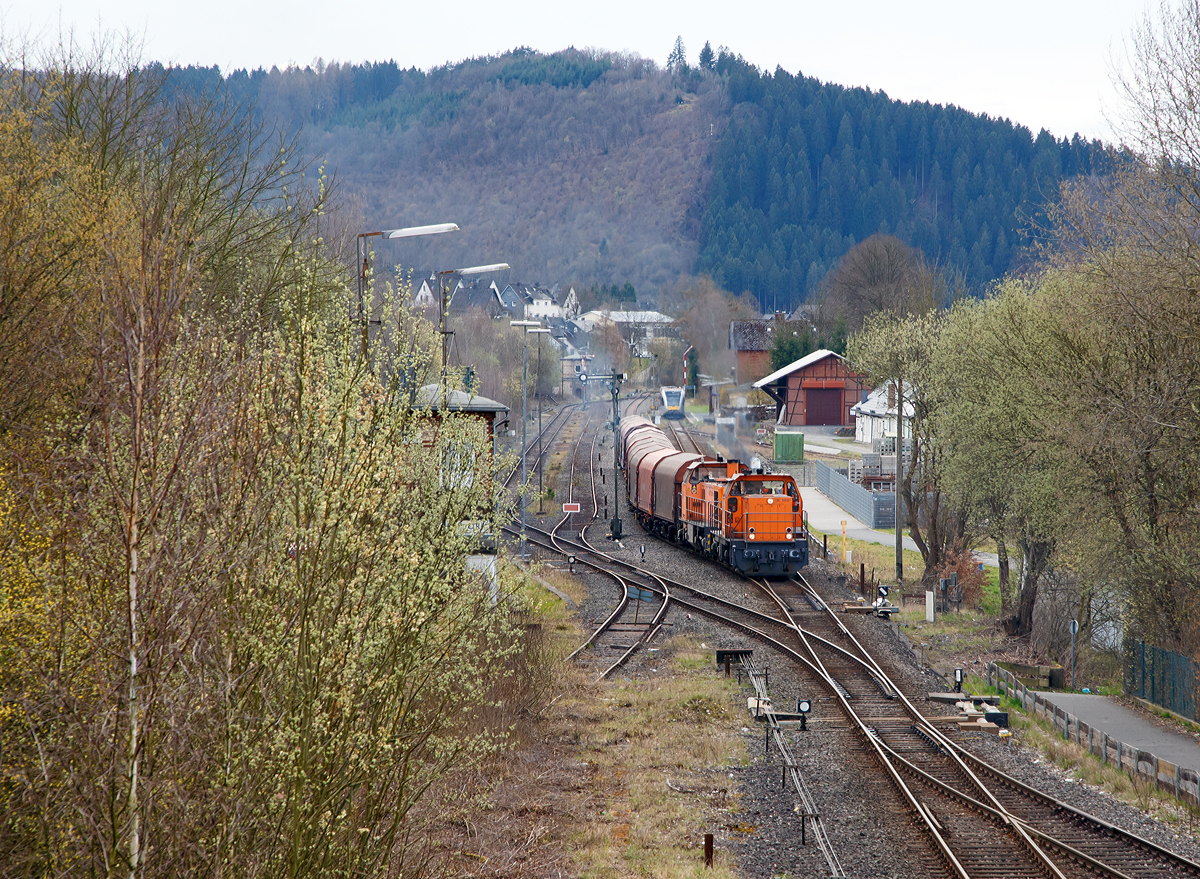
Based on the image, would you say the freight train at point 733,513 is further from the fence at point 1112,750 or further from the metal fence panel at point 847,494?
the metal fence panel at point 847,494

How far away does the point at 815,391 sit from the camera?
254ft

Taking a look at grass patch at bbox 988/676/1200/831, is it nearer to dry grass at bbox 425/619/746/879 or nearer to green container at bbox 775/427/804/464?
dry grass at bbox 425/619/746/879

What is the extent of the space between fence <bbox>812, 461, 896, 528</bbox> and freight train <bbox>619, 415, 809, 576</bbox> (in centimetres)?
1323

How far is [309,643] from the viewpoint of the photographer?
281 inches

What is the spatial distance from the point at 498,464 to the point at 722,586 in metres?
Answer: 15.7

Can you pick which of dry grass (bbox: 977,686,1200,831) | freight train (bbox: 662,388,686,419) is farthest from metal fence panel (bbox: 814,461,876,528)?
dry grass (bbox: 977,686,1200,831)

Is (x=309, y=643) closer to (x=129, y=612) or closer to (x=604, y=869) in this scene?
(x=129, y=612)

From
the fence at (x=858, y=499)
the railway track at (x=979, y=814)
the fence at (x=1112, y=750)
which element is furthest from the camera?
the fence at (x=858, y=499)

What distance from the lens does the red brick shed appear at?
7612 cm

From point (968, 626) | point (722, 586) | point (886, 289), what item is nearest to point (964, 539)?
point (968, 626)

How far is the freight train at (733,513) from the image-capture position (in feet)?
96.8

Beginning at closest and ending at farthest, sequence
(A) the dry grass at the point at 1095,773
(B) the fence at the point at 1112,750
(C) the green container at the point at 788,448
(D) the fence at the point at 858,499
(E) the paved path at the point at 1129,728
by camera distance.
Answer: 1. (A) the dry grass at the point at 1095,773
2. (B) the fence at the point at 1112,750
3. (E) the paved path at the point at 1129,728
4. (D) the fence at the point at 858,499
5. (C) the green container at the point at 788,448

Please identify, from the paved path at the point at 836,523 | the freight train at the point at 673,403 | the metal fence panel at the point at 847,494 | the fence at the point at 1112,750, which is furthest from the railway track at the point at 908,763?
the freight train at the point at 673,403

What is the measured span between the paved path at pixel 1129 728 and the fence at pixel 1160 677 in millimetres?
837
